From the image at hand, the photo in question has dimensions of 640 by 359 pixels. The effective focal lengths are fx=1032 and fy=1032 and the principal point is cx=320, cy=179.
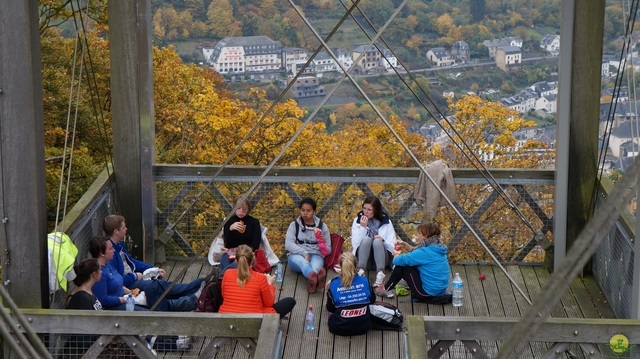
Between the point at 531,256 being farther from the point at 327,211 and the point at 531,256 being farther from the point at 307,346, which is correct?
the point at 307,346

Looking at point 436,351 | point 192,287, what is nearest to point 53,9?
point 192,287

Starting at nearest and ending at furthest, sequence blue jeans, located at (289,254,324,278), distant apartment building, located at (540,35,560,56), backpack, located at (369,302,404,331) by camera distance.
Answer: backpack, located at (369,302,404,331), blue jeans, located at (289,254,324,278), distant apartment building, located at (540,35,560,56)

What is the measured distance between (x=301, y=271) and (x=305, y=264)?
80mm

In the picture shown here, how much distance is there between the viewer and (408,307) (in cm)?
807

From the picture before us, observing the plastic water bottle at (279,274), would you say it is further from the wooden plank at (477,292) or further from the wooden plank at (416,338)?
the wooden plank at (416,338)

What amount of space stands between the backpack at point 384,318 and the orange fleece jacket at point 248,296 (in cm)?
78

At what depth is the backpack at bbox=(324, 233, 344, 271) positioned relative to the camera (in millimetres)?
8734

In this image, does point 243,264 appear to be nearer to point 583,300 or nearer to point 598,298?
point 583,300

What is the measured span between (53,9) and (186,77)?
6.43 m

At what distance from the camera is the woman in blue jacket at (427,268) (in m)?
7.94

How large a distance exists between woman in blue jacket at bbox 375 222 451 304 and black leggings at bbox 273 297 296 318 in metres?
0.96

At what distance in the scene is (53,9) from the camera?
55.6 feet

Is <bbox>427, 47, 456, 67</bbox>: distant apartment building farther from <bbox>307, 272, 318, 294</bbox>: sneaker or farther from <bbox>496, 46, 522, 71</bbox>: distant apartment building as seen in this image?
<bbox>307, 272, 318, 294</bbox>: sneaker

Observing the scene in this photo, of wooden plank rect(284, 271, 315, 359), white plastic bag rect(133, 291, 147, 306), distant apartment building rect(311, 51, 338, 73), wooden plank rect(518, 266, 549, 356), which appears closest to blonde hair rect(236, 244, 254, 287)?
wooden plank rect(284, 271, 315, 359)
